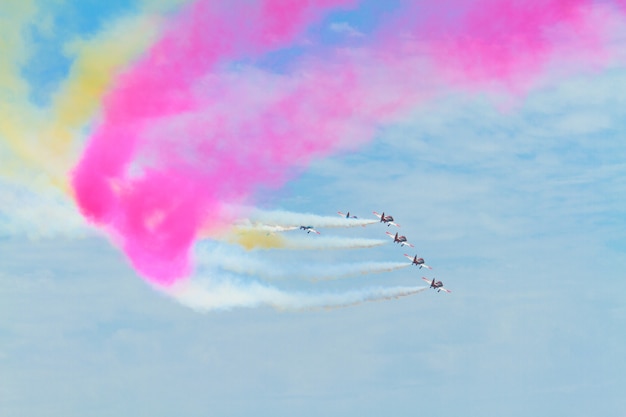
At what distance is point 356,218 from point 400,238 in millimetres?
10503

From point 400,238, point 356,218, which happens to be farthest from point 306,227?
point 400,238

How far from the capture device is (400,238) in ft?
463

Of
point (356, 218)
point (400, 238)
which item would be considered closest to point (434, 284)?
point (400, 238)

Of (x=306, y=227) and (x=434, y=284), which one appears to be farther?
(x=434, y=284)

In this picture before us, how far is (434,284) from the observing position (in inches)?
5669

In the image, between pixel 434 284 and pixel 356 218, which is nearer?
pixel 356 218

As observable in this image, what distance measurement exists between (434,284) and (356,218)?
643 inches

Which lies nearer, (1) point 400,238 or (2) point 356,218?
(2) point 356,218

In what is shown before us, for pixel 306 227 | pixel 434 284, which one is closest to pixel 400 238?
pixel 434 284

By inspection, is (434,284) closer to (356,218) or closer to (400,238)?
(400,238)

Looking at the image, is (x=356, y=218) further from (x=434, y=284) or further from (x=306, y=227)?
(x=434, y=284)

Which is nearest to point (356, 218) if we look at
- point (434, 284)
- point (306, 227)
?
point (306, 227)

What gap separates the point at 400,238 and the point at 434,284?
680 cm

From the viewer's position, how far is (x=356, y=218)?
132 meters
